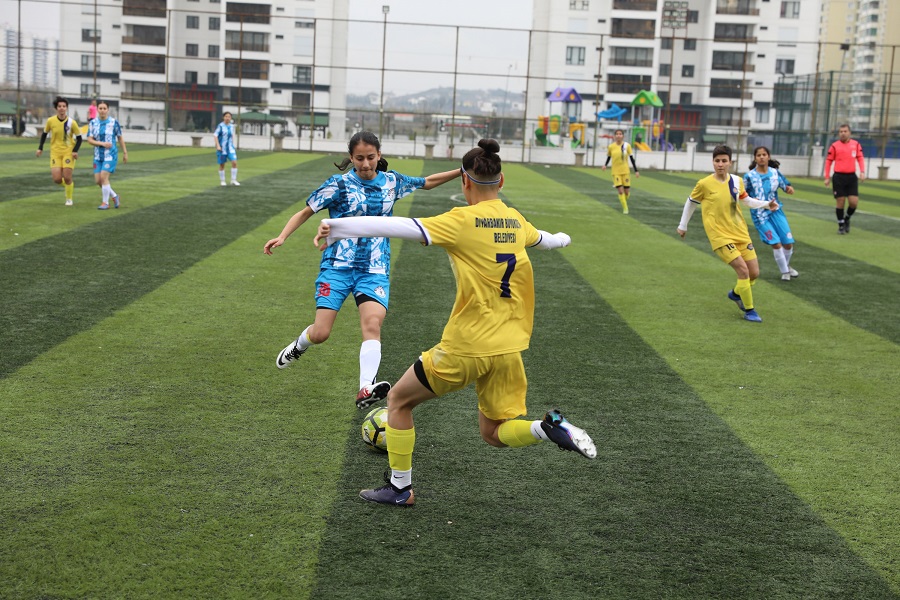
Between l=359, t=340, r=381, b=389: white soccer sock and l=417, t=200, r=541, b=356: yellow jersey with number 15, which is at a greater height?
l=417, t=200, r=541, b=356: yellow jersey with number 15

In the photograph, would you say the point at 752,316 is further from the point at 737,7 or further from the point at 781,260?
the point at 737,7

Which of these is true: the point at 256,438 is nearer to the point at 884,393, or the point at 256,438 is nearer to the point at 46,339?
the point at 46,339

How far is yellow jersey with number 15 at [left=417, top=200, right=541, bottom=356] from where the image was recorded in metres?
5.15

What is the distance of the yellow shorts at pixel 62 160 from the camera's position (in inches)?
768

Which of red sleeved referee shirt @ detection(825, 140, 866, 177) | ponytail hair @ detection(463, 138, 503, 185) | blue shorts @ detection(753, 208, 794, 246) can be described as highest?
red sleeved referee shirt @ detection(825, 140, 866, 177)

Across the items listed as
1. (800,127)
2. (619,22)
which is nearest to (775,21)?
(619,22)

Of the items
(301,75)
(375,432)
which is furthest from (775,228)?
(301,75)

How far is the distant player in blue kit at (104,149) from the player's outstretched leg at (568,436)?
53.1 ft

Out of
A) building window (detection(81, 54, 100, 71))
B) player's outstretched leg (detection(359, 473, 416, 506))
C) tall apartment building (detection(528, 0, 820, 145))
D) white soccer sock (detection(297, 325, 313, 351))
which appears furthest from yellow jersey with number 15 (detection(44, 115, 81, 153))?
building window (detection(81, 54, 100, 71))

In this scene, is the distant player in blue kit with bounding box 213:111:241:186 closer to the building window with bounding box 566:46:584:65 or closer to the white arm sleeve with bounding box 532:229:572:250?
the white arm sleeve with bounding box 532:229:572:250

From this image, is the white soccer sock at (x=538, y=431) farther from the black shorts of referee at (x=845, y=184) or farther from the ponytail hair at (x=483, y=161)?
the black shorts of referee at (x=845, y=184)

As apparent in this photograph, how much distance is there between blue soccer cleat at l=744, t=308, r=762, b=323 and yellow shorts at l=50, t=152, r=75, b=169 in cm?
1396

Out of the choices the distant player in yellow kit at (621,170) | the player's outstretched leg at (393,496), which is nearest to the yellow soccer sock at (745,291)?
the player's outstretched leg at (393,496)

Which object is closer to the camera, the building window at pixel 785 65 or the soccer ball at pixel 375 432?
the soccer ball at pixel 375 432
